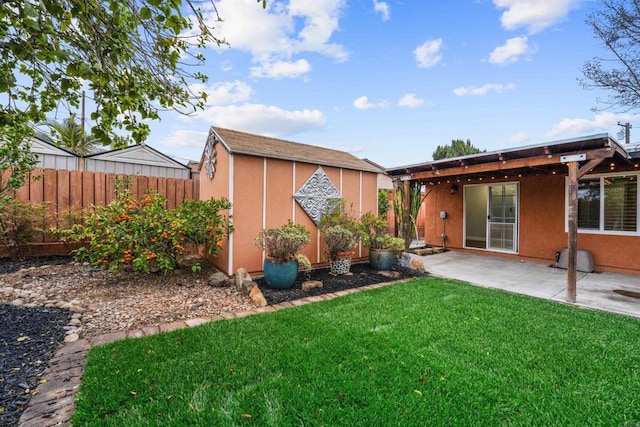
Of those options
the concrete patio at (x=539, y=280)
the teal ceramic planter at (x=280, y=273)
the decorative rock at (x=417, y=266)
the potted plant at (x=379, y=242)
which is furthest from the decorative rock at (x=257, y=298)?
the concrete patio at (x=539, y=280)

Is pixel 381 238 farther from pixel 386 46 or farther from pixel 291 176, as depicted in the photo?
pixel 386 46

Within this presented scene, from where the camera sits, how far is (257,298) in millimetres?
4219

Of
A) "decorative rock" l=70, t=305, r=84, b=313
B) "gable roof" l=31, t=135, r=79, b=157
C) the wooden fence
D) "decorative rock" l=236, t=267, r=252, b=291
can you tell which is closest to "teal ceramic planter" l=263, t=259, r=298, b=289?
"decorative rock" l=236, t=267, r=252, b=291

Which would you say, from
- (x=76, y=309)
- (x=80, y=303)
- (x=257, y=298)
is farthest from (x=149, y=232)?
(x=257, y=298)

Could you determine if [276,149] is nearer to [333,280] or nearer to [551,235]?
[333,280]

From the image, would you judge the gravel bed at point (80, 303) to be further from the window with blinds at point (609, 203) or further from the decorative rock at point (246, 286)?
the window with blinds at point (609, 203)

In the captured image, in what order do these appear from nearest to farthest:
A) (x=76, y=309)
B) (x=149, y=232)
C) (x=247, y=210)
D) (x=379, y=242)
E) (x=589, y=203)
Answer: (x=76, y=309) → (x=149, y=232) → (x=247, y=210) → (x=379, y=242) → (x=589, y=203)

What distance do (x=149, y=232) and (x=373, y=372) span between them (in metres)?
4.12

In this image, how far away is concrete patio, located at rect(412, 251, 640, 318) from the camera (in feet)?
15.0

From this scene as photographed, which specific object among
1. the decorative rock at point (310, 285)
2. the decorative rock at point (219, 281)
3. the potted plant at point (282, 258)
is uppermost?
the potted plant at point (282, 258)

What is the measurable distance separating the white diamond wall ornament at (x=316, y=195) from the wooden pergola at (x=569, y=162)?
291cm

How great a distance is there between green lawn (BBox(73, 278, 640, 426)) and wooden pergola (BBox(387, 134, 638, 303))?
1.40m

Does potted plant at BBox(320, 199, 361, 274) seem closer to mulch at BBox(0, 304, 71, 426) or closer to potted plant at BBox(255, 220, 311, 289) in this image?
potted plant at BBox(255, 220, 311, 289)

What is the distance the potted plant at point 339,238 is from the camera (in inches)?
231
